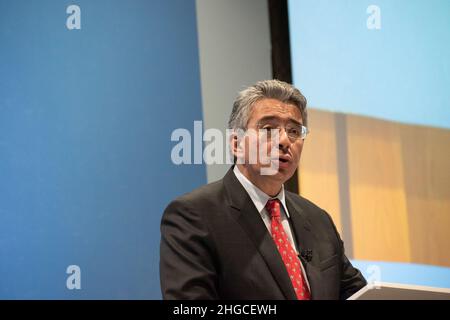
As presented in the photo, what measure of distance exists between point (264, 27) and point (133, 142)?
→ 113cm

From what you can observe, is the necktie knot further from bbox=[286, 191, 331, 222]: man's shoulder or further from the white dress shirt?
bbox=[286, 191, 331, 222]: man's shoulder

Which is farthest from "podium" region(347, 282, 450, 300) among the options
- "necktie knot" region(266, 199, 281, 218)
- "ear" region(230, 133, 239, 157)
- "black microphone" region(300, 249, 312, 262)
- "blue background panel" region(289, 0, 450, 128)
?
"blue background panel" region(289, 0, 450, 128)

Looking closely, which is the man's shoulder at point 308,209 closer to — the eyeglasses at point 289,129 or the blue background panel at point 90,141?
the eyeglasses at point 289,129

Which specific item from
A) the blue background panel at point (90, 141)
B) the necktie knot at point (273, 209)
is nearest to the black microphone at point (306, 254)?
the necktie knot at point (273, 209)

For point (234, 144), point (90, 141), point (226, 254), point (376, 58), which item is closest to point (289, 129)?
point (234, 144)

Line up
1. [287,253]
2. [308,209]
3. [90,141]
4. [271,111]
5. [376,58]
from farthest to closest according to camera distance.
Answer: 1. [376,58]
2. [90,141]
3. [308,209]
4. [271,111]
5. [287,253]

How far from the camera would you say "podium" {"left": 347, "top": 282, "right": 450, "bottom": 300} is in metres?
1.59

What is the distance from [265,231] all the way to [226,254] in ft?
0.56

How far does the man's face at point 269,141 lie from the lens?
2.06 metres

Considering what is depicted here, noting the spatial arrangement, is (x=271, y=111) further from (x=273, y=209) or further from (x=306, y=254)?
(x=306, y=254)

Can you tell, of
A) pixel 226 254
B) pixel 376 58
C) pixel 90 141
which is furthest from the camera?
pixel 376 58

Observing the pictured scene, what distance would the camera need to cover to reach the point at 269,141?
2074mm

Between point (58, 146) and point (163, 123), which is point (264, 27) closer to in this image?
point (163, 123)
